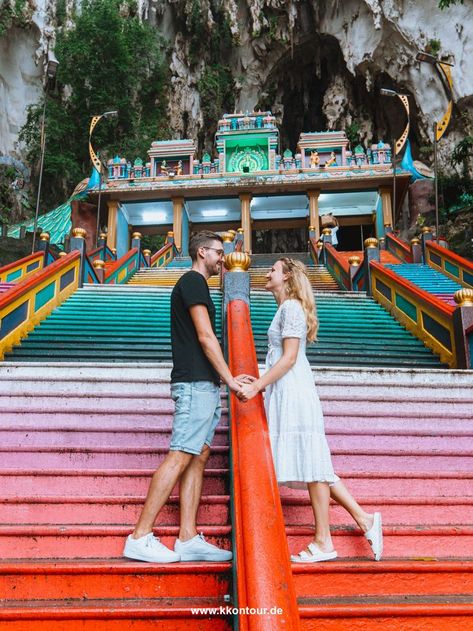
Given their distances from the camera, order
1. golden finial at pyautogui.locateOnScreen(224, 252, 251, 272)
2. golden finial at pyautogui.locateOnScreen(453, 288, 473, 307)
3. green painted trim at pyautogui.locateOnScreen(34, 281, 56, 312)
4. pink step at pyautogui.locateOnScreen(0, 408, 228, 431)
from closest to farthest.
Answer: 1. pink step at pyautogui.locateOnScreen(0, 408, 228, 431)
2. golden finial at pyautogui.locateOnScreen(224, 252, 251, 272)
3. golden finial at pyautogui.locateOnScreen(453, 288, 473, 307)
4. green painted trim at pyautogui.locateOnScreen(34, 281, 56, 312)

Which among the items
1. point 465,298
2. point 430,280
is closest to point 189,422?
point 465,298

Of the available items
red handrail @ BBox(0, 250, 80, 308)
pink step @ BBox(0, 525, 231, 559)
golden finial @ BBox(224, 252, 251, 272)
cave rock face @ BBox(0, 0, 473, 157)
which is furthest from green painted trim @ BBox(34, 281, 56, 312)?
cave rock face @ BBox(0, 0, 473, 157)

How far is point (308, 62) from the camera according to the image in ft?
77.8

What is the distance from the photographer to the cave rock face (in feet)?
63.3

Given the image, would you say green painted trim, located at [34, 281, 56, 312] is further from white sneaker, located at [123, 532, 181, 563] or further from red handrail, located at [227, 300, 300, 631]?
white sneaker, located at [123, 532, 181, 563]

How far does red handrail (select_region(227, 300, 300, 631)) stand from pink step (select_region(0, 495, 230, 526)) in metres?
0.43

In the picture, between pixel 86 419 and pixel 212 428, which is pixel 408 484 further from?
pixel 86 419

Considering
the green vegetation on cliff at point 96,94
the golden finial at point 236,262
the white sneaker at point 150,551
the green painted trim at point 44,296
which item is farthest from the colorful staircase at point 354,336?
the green vegetation on cliff at point 96,94

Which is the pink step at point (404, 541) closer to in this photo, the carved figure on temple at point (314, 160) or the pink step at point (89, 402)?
the pink step at point (89, 402)

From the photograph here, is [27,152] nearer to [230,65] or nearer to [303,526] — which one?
[230,65]

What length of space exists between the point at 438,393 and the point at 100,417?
248cm

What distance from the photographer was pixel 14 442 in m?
3.10

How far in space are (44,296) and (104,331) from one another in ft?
3.36

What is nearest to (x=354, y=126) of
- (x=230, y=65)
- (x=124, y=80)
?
(x=230, y=65)
